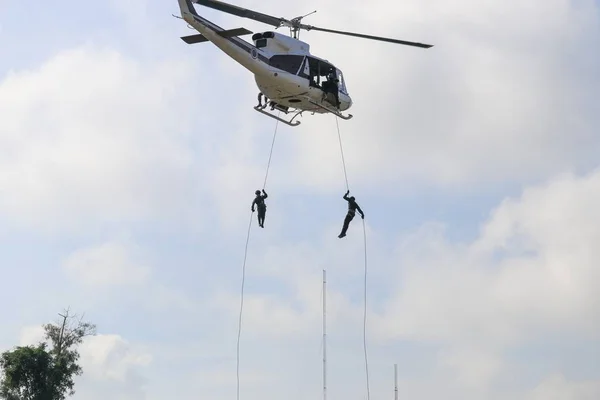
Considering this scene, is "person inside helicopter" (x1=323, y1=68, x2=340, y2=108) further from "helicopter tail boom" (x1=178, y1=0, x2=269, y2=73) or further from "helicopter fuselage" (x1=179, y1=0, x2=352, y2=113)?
"helicopter tail boom" (x1=178, y1=0, x2=269, y2=73)

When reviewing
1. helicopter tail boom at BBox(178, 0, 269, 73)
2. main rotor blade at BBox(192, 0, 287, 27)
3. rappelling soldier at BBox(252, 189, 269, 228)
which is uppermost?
main rotor blade at BBox(192, 0, 287, 27)

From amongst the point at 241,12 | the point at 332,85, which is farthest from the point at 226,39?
the point at 332,85

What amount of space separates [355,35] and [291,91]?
2.86 meters

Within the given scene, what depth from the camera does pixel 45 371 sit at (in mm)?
68500

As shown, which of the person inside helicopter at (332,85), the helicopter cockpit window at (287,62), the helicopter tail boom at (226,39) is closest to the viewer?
the helicopter tail boom at (226,39)

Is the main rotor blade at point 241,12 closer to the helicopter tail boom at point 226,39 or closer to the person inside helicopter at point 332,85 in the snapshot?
the helicopter tail boom at point 226,39

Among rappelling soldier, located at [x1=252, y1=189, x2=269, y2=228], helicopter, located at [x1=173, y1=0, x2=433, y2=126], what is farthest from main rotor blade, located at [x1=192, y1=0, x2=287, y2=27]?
rappelling soldier, located at [x1=252, y1=189, x2=269, y2=228]

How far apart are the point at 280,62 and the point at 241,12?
2.10 metres

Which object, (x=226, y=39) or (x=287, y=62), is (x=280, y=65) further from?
(x=226, y=39)

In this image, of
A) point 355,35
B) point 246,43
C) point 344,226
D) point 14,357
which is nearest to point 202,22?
point 246,43

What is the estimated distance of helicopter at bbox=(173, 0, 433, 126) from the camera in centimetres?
3950

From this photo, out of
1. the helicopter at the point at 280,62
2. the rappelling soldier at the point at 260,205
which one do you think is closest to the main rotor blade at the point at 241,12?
the helicopter at the point at 280,62

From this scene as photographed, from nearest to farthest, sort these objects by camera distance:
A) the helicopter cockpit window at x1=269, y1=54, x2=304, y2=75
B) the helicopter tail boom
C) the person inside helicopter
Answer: the helicopter tail boom < the helicopter cockpit window at x1=269, y1=54, x2=304, y2=75 < the person inside helicopter

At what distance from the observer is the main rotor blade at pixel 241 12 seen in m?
40.4
